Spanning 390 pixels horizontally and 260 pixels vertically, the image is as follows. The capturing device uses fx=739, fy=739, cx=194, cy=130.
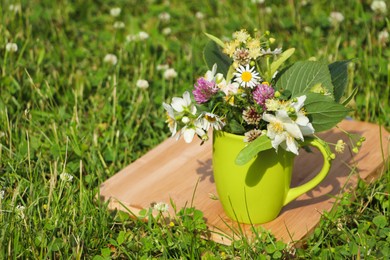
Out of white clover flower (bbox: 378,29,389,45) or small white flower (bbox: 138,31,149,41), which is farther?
small white flower (bbox: 138,31,149,41)

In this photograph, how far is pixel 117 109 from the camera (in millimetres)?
2912

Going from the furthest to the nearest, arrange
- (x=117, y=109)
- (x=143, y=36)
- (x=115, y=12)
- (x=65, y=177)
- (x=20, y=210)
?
(x=115, y=12), (x=143, y=36), (x=117, y=109), (x=65, y=177), (x=20, y=210)

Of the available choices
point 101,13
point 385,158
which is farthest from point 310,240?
point 101,13

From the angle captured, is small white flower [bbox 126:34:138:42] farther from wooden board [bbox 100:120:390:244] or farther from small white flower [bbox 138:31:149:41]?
wooden board [bbox 100:120:390:244]

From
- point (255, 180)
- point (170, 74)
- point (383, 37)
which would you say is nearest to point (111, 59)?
point (170, 74)

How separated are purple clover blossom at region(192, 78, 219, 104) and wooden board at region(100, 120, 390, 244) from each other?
0.39 meters

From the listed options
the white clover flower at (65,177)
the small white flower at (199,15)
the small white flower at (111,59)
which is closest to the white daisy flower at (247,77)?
the white clover flower at (65,177)

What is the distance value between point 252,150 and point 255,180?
0.64 ft

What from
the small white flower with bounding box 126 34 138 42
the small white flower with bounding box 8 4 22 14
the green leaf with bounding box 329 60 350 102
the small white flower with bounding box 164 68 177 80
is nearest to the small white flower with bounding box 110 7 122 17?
the small white flower with bounding box 126 34 138 42

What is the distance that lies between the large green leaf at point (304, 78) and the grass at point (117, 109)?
42 cm

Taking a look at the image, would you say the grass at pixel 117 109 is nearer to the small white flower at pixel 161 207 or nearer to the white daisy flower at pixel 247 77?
the small white flower at pixel 161 207

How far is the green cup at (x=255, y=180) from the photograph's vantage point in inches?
80.7

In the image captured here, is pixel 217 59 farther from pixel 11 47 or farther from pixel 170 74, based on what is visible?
pixel 11 47

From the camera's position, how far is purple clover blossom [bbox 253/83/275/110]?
1.93 metres
